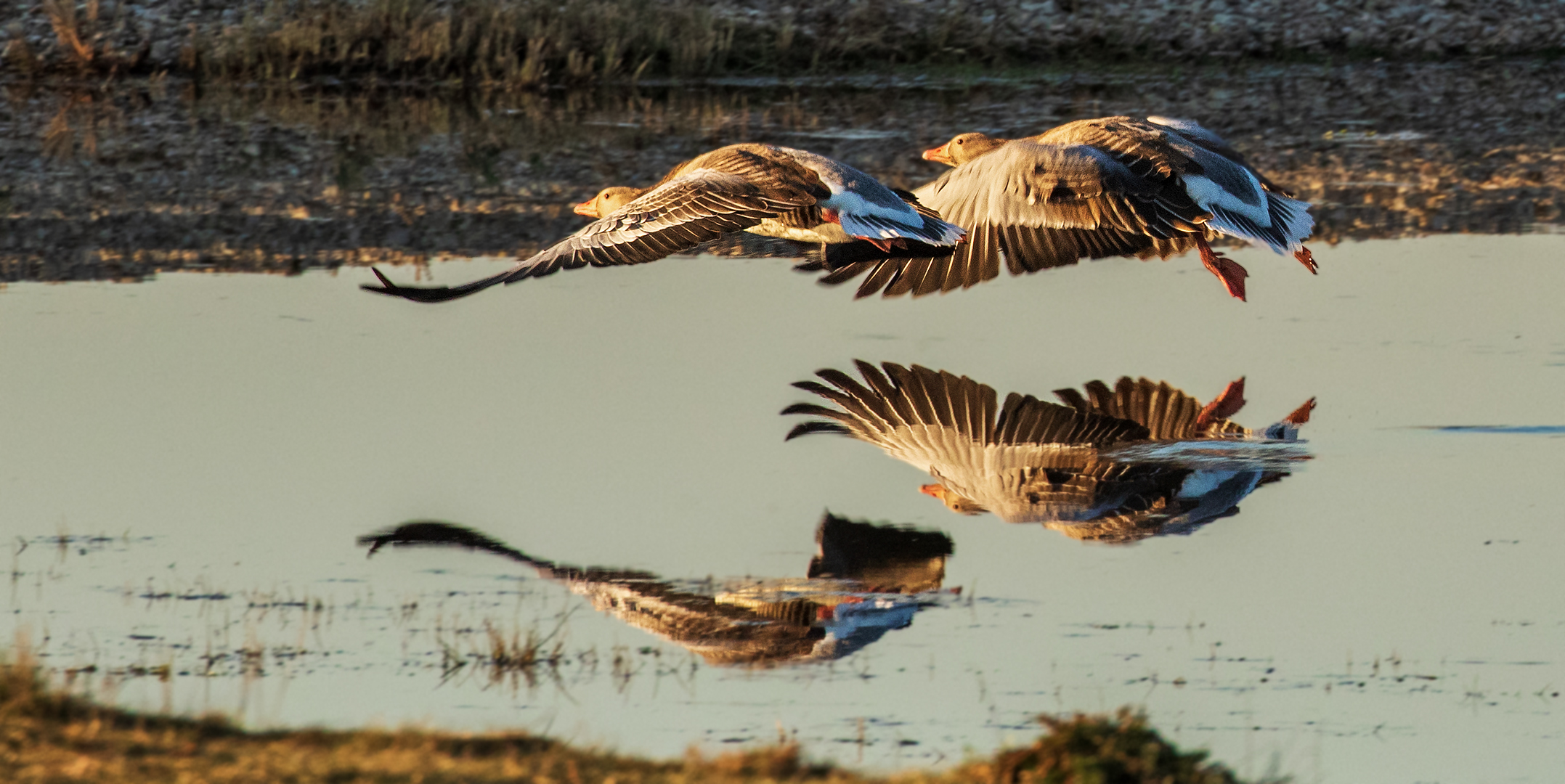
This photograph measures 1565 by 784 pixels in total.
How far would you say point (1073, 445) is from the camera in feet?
27.2

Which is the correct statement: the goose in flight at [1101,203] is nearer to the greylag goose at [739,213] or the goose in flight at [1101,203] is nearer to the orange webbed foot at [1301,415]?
the greylag goose at [739,213]

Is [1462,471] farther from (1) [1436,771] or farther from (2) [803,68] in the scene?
(2) [803,68]

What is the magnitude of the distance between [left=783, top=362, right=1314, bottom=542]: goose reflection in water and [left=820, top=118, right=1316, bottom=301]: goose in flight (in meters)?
0.88

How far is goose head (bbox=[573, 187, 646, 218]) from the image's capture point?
9986mm

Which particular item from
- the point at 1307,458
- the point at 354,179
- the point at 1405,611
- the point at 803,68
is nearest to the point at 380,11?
the point at 803,68

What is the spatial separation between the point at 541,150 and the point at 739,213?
7768 millimetres

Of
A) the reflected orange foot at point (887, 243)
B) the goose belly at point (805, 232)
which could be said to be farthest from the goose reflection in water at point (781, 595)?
the goose belly at point (805, 232)

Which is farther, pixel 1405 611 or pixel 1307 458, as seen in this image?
pixel 1307 458

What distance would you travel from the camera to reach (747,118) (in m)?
18.3

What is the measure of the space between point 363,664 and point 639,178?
30.5 ft

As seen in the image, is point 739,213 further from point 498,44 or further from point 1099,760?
point 498,44

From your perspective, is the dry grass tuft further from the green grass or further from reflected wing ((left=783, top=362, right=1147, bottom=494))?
the green grass

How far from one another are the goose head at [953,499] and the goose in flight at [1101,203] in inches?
94.2

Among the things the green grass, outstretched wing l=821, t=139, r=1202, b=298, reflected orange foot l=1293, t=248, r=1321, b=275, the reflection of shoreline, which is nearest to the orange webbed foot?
outstretched wing l=821, t=139, r=1202, b=298
